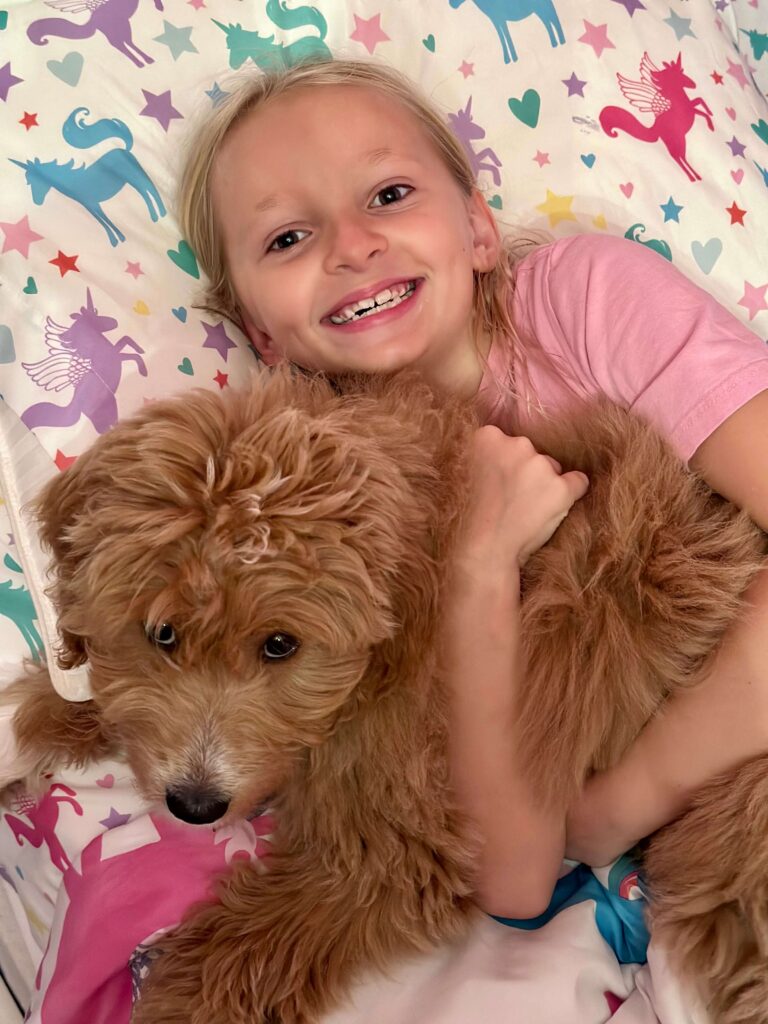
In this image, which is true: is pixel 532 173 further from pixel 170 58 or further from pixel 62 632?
pixel 62 632

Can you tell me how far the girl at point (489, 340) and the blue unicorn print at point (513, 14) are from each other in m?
0.42

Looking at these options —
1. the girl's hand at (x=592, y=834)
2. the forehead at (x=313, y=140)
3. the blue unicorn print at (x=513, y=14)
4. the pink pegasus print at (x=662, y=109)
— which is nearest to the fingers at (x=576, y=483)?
the girl's hand at (x=592, y=834)

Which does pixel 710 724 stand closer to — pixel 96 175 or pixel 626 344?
pixel 626 344

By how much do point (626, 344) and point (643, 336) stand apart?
37 mm

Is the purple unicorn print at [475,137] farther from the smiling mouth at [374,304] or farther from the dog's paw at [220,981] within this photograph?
the dog's paw at [220,981]

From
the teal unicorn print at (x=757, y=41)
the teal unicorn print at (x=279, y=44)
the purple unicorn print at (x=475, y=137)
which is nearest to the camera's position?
the teal unicorn print at (x=279, y=44)

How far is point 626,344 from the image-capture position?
1702 mm

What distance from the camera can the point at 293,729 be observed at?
1.29 meters

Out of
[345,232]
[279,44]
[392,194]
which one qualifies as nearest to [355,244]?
[345,232]

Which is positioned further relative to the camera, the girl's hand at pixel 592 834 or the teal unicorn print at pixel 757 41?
the teal unicorn print at pixel 757 41

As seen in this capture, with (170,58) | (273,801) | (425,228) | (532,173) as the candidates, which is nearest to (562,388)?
(425,228)

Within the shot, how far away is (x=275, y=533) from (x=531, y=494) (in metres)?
0.50

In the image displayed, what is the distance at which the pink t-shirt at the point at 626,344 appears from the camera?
1.57 metres

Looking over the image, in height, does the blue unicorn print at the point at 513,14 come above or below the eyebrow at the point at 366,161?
above
